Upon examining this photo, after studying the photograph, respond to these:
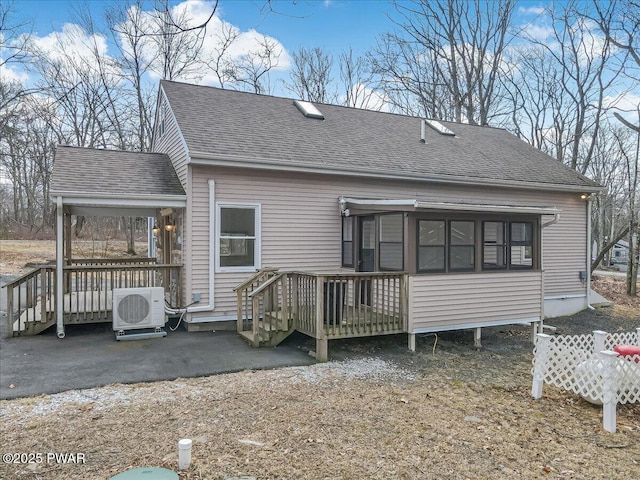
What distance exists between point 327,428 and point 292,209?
540 centimetres

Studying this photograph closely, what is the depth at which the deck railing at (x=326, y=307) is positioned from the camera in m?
6.94

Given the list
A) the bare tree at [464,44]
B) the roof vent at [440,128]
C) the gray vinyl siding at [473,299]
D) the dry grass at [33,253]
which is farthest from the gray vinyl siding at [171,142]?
the bare tree at [464,44]

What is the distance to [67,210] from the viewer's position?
Result: 886 cm

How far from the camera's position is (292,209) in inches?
357

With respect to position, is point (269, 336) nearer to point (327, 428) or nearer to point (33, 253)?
point (327, 428)

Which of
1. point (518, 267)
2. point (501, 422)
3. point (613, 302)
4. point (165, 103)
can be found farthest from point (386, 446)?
point (613, 302)

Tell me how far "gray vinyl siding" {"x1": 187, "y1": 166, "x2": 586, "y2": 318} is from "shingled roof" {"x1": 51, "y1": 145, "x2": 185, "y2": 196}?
2.68 feet

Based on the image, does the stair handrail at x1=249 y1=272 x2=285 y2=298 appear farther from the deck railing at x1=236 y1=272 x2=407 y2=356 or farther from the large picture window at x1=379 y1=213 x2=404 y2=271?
the large picture window at x1=379 y1=213 x2=404 y2=271

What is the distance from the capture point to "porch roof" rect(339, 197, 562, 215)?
24.2 feet

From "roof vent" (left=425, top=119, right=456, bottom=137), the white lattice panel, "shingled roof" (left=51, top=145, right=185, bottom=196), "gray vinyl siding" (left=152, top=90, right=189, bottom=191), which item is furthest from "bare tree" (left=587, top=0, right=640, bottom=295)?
"shingled roof" (left=51, top=145, right=185, bottom=196)

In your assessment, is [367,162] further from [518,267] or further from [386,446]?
[386,446]

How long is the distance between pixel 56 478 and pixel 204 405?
1.67m

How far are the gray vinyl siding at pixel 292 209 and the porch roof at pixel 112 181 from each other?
73 cm

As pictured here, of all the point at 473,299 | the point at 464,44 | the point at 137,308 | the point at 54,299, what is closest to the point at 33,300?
the point at 54,299
